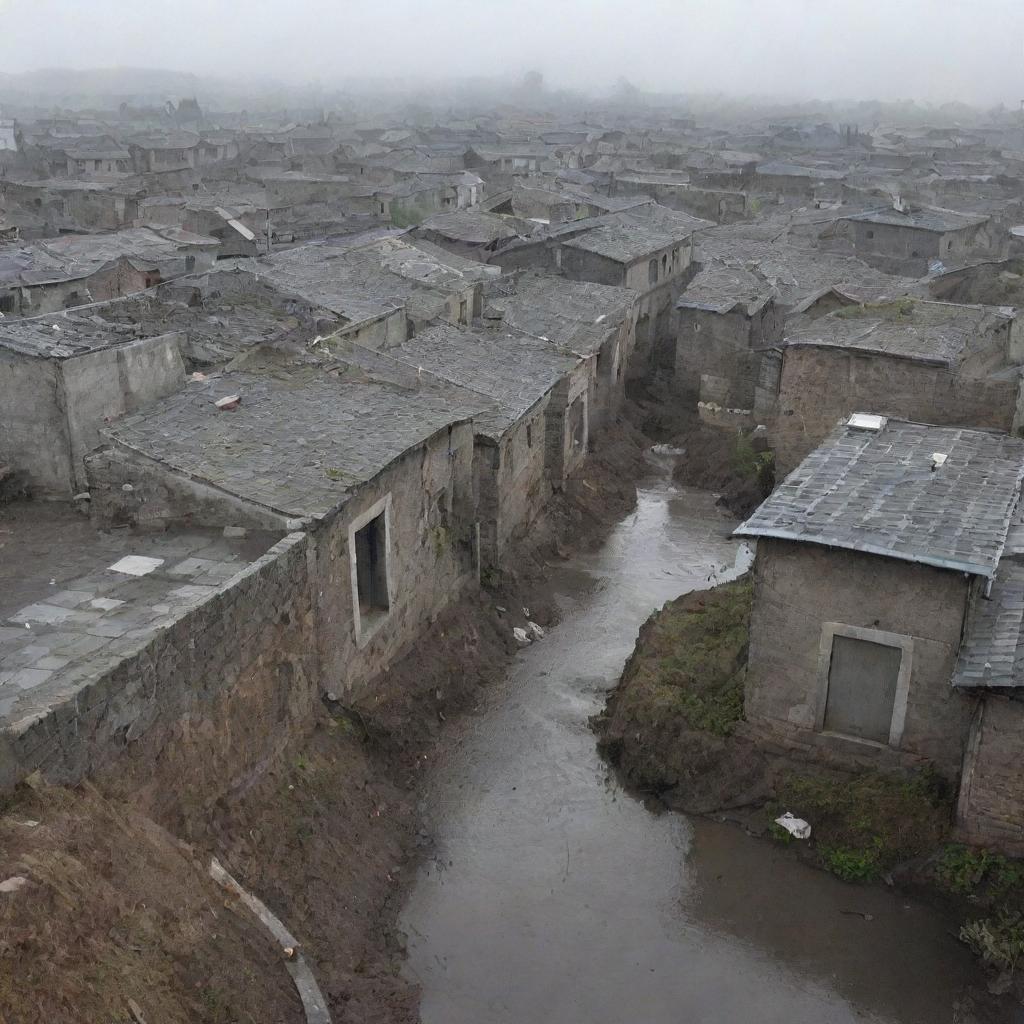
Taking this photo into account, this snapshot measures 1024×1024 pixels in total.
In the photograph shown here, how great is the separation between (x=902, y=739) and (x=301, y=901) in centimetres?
677

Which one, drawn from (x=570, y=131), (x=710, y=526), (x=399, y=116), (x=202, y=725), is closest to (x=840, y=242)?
(x=710, y=526)

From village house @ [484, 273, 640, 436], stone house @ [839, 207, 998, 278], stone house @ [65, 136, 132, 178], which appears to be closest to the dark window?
village house @ [484, 273, 640, 436]

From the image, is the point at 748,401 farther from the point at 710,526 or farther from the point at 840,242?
the point at 840,242

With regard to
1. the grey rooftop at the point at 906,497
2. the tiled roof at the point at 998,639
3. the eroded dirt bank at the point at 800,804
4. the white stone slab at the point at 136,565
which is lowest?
the eroded dirt bank at the point at 800,804

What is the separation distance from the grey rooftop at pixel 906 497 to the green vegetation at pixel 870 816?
2.63 metres

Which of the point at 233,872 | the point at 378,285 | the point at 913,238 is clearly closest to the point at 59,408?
the point at 233,872

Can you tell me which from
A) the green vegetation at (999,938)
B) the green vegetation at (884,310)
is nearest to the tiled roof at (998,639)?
the green vegetation at (999,938)

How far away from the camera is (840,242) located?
123ft

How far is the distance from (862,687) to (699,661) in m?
2.79

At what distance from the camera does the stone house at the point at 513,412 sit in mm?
18406

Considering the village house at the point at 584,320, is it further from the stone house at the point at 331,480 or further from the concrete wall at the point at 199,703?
the concrete wall at the point at 199,703

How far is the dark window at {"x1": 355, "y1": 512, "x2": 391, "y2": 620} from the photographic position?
14211mm

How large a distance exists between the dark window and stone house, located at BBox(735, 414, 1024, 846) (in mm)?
4745

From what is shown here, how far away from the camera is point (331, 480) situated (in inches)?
512
